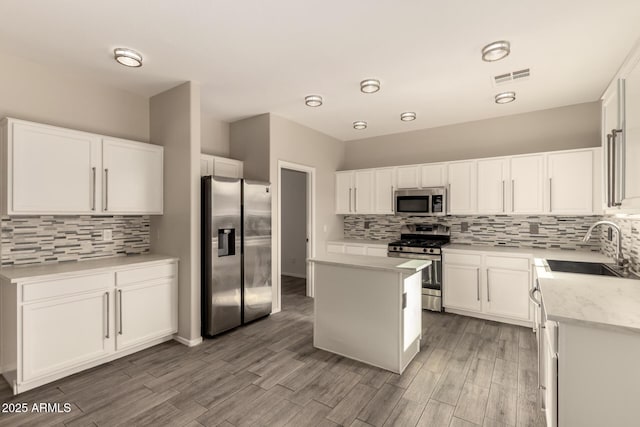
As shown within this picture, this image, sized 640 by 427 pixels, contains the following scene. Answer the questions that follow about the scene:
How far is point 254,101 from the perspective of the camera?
150 inches

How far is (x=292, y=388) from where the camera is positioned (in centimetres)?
246

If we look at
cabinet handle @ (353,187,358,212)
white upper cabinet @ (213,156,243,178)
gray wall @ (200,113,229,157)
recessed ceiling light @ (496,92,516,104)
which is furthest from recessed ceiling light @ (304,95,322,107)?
recessed ceiling light @ (496,92,516,104)

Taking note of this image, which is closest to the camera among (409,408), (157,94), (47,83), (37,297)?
(409,408)

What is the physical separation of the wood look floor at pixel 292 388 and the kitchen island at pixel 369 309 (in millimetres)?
132

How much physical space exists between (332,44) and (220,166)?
232 centimetres

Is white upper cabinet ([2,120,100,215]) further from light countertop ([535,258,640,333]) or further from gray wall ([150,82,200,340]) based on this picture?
light countertop ([535,258,640,333])

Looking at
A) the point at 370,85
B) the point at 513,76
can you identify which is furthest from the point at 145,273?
the point at 513,76

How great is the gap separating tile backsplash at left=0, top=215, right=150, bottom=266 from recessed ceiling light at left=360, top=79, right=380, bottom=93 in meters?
2.91

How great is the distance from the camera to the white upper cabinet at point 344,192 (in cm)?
549

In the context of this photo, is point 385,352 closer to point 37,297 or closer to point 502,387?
point 502,387

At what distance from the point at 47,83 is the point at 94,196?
1156 millimetres

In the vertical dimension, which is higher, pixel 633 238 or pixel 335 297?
pixel 633 238

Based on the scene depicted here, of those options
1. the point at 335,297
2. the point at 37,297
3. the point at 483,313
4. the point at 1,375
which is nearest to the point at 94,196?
the point at 37,297

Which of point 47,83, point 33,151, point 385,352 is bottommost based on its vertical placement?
point 385,352
